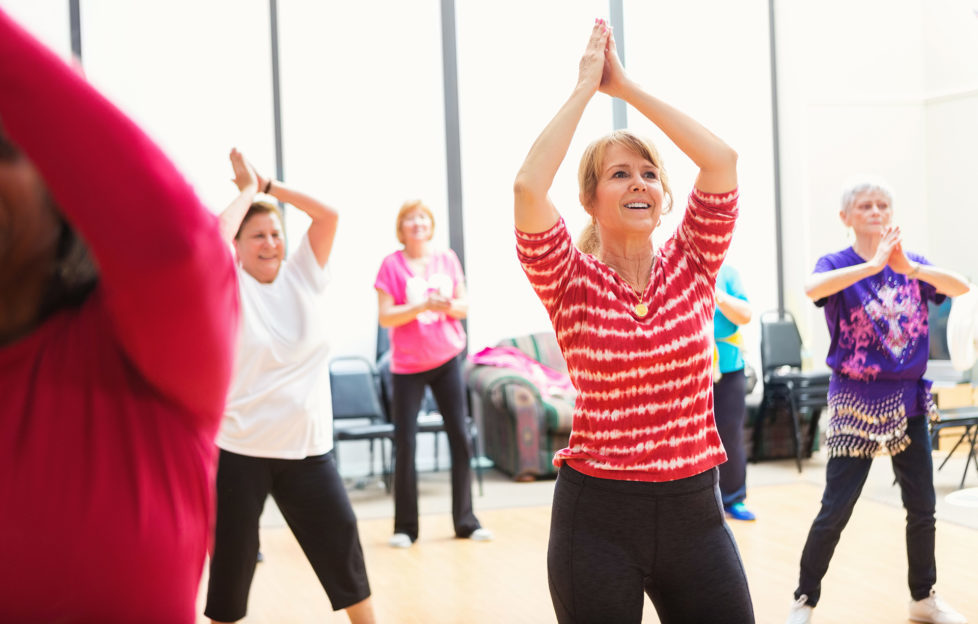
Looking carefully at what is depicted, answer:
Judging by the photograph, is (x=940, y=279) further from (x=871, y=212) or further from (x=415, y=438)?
(x=415, y=438)

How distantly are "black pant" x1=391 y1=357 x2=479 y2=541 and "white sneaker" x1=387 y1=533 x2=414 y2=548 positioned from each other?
0.16 feet

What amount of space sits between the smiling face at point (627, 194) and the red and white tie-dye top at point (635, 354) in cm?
8

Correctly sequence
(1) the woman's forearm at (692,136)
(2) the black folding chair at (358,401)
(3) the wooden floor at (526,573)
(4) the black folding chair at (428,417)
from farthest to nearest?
(2) the black folding chair at (358,401), (4) the black folding chair at (428,417), (3) the wooden floor at (526,573), (1) the woman's forearm at (692,136)

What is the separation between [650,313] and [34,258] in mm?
1230

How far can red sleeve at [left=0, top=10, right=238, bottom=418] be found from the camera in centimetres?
62

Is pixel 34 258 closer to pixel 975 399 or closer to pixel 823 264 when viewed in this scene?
pixel 823 264

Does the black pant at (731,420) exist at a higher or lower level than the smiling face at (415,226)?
lower

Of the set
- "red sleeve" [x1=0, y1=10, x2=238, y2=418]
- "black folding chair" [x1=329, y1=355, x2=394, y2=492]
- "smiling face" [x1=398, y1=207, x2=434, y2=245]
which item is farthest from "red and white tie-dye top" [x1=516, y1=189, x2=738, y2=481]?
"black folding chair" [x1=329, y1=355, x2=394, y2=492]

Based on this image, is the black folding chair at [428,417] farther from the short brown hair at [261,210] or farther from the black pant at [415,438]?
the short brown hair at [261,210]

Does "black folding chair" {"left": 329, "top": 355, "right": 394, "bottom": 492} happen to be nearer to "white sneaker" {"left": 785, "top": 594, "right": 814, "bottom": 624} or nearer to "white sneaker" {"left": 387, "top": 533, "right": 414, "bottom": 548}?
"white sneaker" {"left": 387, "top": 533, "right": 414, "bottom": 548}

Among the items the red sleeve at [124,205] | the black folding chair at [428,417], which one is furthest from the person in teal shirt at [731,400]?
the red sleeve at [124,205]

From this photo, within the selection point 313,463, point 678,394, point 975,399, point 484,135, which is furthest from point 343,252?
point 678,394

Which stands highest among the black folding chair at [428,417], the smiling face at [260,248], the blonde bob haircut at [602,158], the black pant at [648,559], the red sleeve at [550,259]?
the blonde bob haircut at [602,158]

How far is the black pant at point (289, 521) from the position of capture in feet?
8.79
